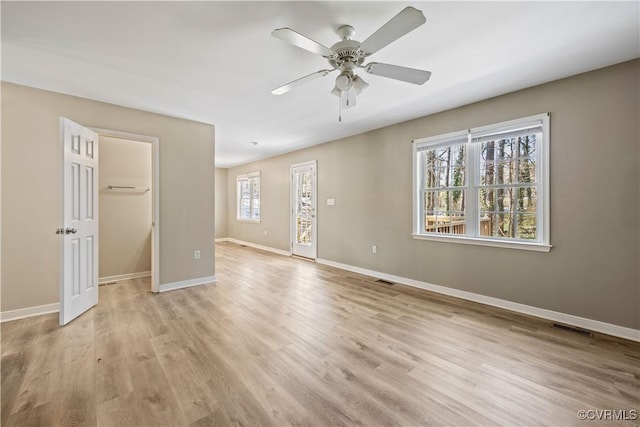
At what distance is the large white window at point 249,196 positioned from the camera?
7551mm

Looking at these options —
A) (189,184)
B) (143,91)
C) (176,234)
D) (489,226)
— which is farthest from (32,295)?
(489,226)

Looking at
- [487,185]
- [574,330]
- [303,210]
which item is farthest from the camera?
[303,210]

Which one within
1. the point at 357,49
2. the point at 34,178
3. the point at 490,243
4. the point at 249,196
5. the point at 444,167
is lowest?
the point at 490,243

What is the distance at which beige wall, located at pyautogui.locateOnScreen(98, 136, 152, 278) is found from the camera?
14.0 feet

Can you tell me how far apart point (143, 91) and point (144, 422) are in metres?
3.13

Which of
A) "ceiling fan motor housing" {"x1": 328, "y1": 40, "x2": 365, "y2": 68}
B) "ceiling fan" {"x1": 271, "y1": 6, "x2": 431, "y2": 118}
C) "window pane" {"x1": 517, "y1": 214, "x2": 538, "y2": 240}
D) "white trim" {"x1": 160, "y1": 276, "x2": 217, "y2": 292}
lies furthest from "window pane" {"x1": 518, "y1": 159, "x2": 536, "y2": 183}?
"white trim" {"x1": 160, "y1": 276, "x2": 217, "y2": 292}

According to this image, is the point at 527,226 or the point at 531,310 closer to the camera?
the point at 531,310

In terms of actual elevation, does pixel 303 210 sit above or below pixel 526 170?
below

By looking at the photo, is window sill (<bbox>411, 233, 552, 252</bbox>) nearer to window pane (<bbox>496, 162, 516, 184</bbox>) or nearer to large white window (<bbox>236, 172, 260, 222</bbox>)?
window pane (<bbox>496, 162, 516, 184</bbox>)

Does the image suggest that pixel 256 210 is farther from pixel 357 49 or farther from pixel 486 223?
pixel 357 49

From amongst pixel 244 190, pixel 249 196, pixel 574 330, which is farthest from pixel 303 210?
pixel 574 330

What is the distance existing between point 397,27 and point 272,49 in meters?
1.08

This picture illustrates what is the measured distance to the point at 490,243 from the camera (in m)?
3.28

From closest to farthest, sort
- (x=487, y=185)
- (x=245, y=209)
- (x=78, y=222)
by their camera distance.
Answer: (x=78, y=222) < (x=487, y=185) < (x=245, y=209)
